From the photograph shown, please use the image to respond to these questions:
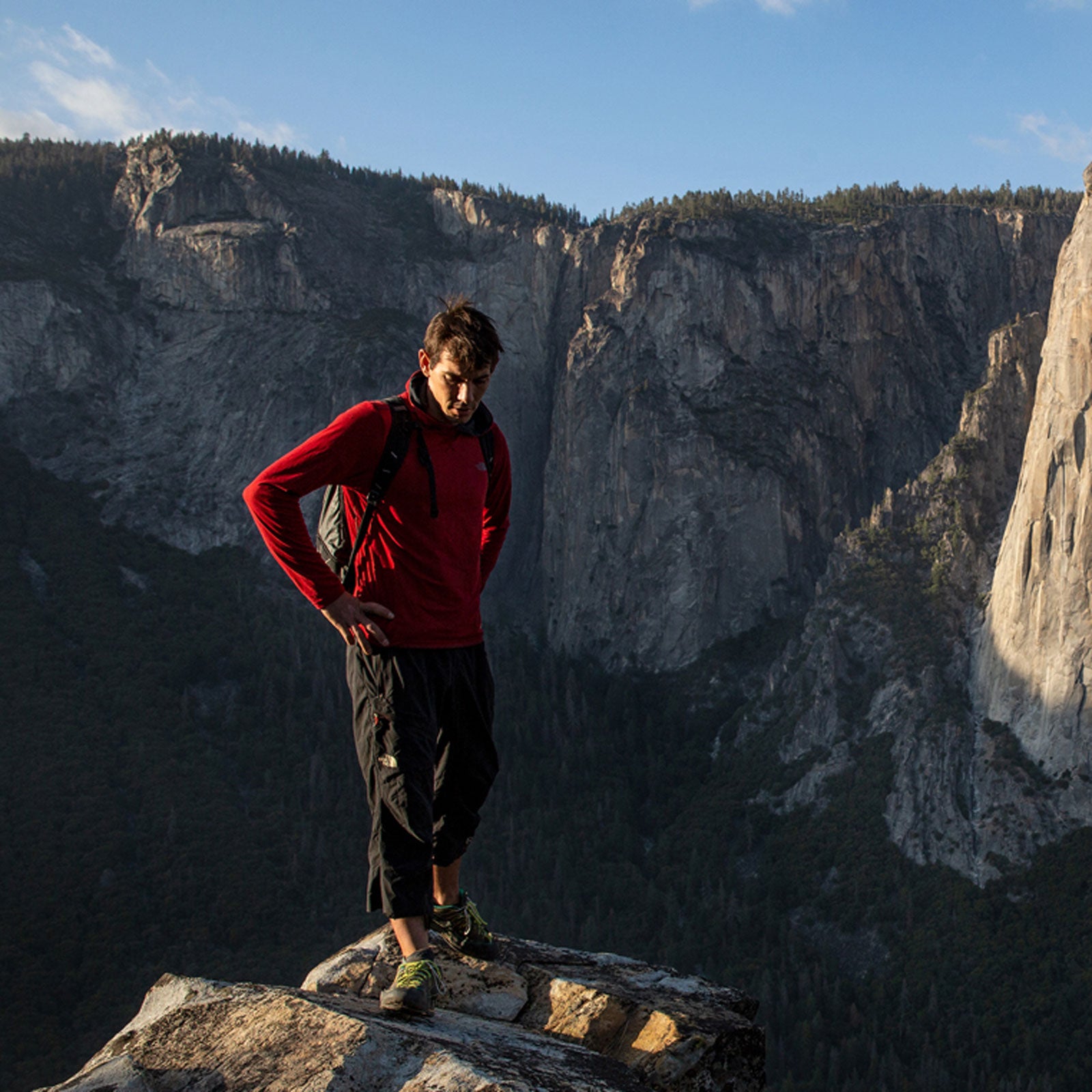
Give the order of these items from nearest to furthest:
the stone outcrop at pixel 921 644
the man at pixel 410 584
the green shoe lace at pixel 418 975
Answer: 1. the green shoe lace at pixel 418 975
2. the man at pixel 410 584
3. the stone outcrop at pixel 921 644

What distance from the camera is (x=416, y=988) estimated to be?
5809 mm

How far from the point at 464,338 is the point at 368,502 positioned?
0.99 meters

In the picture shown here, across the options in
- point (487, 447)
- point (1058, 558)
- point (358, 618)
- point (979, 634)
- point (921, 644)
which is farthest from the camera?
point (921, 644)

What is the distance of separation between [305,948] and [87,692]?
30879mm

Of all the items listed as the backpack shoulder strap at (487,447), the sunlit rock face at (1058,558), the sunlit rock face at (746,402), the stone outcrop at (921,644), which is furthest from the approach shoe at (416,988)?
the sunlit rock face at (746,402)

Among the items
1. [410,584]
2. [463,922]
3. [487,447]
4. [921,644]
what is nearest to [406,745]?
[410,584]

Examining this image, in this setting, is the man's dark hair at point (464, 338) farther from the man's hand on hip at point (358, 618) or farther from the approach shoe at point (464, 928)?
the approach shoe at point (464, 928)

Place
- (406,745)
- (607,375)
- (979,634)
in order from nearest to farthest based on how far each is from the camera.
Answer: (406,745)
(979,634)
(607,375)

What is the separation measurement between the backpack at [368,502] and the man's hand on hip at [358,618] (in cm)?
21

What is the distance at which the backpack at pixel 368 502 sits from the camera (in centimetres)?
613

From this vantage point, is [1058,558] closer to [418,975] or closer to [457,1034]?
[418,975]

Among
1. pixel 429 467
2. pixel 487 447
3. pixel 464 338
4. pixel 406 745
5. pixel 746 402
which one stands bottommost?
pixel 406 745

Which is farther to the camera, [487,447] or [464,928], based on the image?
[464,928]

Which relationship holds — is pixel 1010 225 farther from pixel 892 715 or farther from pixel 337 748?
pixel 337 748
